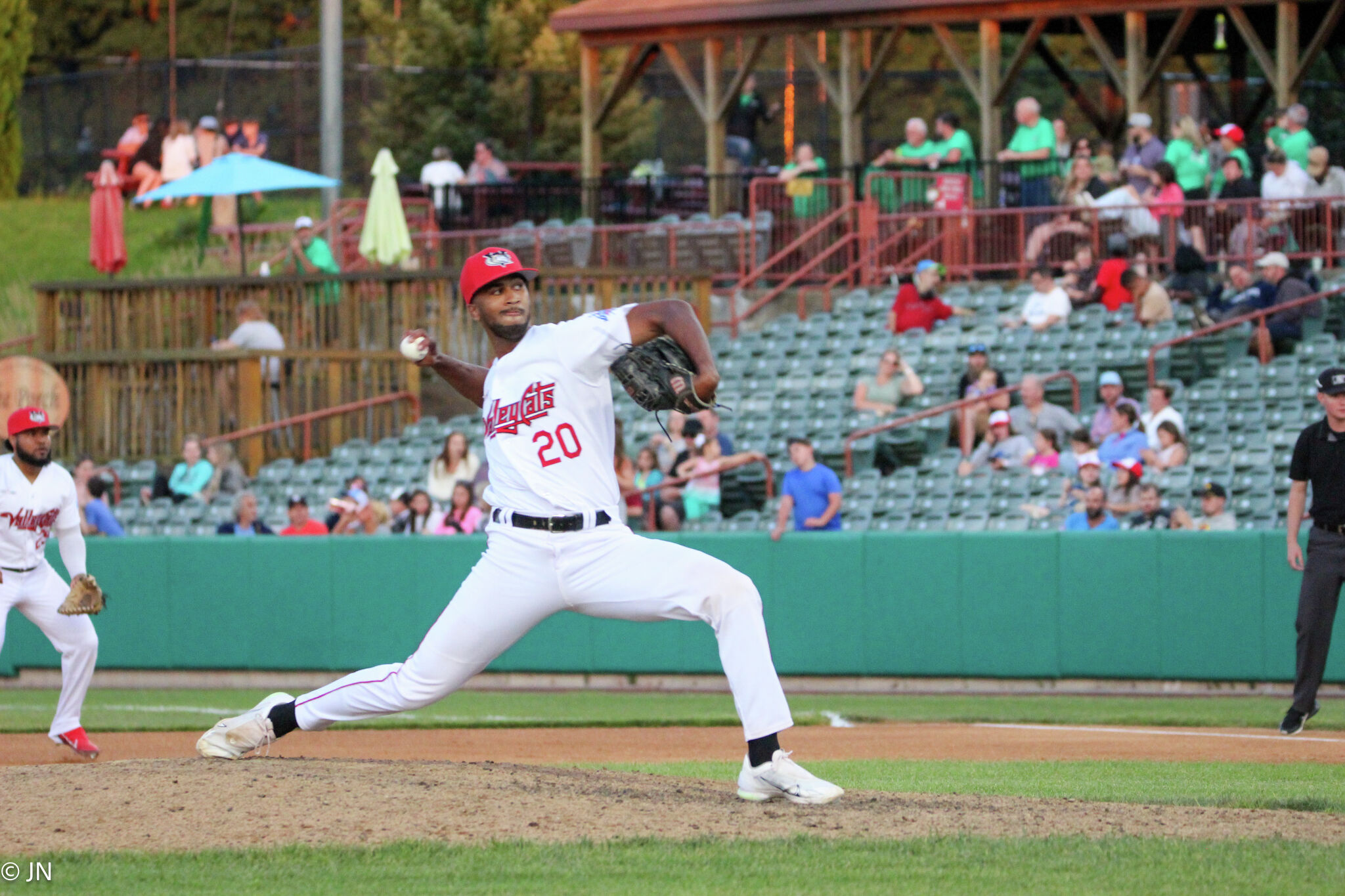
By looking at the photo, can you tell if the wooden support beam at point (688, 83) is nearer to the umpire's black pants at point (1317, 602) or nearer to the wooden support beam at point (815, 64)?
the wooden support beam at point (815, 64)

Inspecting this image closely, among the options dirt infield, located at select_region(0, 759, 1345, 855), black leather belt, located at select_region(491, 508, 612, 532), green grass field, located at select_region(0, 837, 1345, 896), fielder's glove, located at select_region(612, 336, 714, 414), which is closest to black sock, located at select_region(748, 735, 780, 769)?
dirt infield, located at select_region(0, 759, 1345, 855)

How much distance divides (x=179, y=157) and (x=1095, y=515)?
2005cm

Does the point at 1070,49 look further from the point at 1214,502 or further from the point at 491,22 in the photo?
the point at 1214,502

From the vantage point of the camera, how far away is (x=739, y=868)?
614 cm

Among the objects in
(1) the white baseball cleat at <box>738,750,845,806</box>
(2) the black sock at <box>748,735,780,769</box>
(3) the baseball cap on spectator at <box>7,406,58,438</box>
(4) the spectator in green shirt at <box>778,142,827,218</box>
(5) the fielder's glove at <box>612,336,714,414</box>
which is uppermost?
(4) the spectator in green shirt at <box>778,142,827,218</box>

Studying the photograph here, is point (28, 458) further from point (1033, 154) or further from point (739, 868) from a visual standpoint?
point (1033, 154)

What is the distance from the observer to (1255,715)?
12.5 meters

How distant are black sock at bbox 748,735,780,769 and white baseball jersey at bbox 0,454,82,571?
544cm

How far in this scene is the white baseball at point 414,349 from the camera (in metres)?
7.17

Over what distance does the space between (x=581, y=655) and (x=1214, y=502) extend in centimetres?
542

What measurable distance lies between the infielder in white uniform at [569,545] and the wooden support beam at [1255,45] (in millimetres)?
18308

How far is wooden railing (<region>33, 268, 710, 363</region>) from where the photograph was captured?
22.3m

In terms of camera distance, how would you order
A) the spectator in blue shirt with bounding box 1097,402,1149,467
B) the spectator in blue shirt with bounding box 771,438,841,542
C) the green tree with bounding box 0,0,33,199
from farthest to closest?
the green tree with bounding box 0,0,33,199 < the spectator in blue shirt with bounding box 1097,402,1149,467 < the spectator in blue shirt with bounding box 771,438,841,542

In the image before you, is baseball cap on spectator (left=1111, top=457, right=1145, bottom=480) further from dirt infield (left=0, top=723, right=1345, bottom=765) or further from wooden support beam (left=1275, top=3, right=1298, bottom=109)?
wooden support beam (left=1275, top=3, right=1298, bottom=109)
